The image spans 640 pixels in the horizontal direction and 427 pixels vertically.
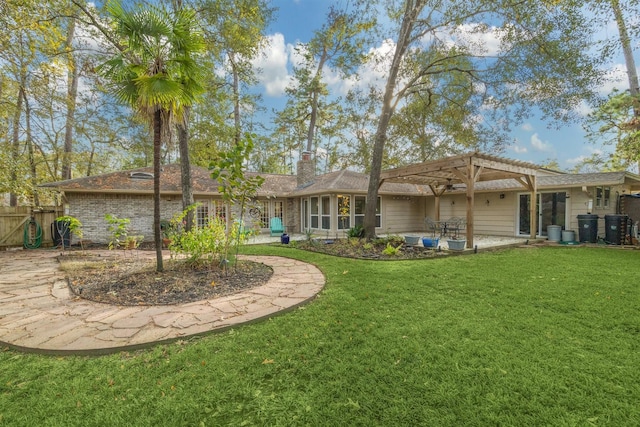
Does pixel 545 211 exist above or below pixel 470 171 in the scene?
below

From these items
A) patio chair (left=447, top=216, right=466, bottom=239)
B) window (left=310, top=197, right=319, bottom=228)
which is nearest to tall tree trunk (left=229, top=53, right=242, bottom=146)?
window (left=310, top=197, right=319, bottom=228)

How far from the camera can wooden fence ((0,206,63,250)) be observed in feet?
29.0

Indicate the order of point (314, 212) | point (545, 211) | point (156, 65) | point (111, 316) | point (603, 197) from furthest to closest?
point (314, 212) → point (545, 211) → point (603, 197) → point (156, 65) → point (111, 316)

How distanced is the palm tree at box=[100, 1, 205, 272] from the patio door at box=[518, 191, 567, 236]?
40.8ft

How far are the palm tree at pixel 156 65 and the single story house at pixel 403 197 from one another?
3235 millimetres

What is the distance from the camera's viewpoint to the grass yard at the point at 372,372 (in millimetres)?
1660

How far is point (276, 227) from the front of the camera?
13.0 metres

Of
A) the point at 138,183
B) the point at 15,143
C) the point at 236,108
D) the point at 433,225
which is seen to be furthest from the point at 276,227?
the point at 15,143

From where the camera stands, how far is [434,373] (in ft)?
6.68

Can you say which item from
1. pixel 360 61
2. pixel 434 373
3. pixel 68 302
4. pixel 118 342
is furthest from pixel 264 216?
pixel 434 373

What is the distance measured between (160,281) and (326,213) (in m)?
8.45

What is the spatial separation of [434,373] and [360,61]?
36.0 feet

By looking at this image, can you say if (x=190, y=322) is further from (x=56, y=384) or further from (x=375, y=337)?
(x=375, y=337)

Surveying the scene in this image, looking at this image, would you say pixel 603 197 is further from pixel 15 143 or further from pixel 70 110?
pixel 15 143
